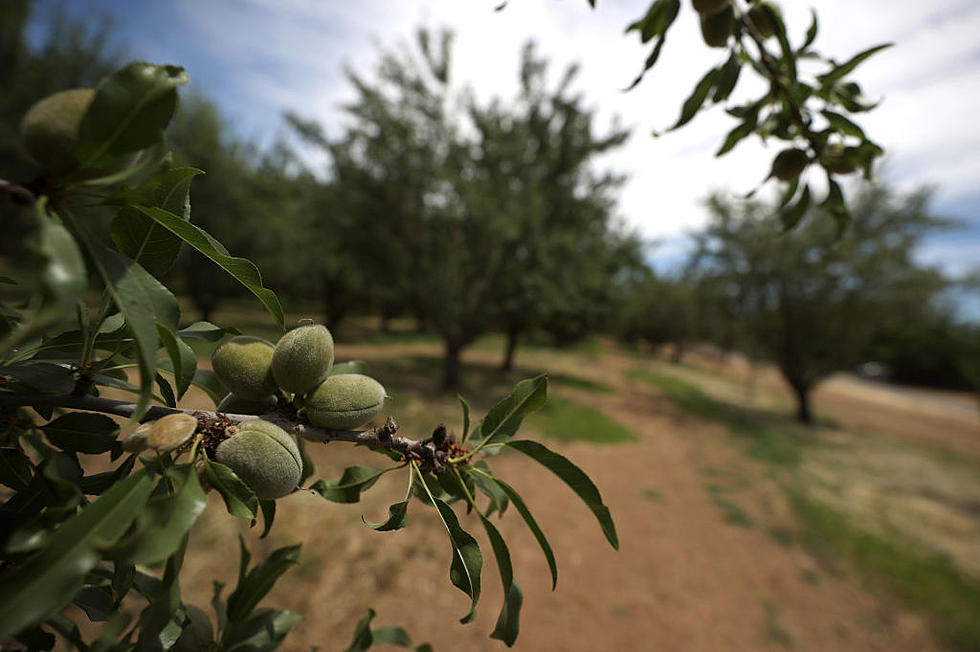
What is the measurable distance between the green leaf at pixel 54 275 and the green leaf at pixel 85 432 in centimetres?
39

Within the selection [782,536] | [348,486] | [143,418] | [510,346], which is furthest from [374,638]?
[510,346]

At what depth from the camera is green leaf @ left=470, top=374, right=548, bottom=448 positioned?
2.91 feet

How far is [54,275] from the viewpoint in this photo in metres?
0.40

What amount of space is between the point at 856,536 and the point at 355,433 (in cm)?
758

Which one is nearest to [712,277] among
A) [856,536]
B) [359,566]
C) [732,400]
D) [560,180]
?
[732,400]

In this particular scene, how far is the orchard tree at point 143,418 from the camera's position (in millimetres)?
473

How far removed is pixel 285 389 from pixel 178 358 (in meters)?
0.24

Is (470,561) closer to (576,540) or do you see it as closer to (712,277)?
(576,540)

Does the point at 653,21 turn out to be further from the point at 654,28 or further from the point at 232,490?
the point at 232,490

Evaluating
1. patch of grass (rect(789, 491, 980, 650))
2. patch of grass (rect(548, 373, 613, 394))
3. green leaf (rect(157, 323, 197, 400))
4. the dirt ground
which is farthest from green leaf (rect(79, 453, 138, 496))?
patch of grass (rect(548, 373, 613, 394))

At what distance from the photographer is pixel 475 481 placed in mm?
880

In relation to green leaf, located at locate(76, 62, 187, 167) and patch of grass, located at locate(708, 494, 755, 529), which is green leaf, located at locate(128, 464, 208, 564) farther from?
patch of grass, located at locate(708, 494, 755, 529)

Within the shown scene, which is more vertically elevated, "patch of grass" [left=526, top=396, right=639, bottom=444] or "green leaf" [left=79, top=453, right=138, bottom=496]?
"green leaf" [left=79, top=453, right=138, bottom=496]

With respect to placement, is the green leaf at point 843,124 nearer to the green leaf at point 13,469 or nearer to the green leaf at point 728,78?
the green leaf at point 728,78
